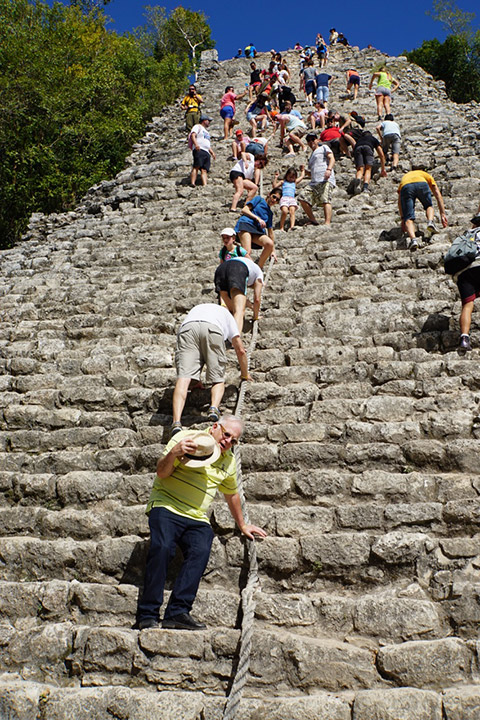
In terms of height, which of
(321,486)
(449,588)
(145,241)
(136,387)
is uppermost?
(145,241)

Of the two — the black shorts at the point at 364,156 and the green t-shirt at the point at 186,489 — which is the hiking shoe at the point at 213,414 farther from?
the black shorts at the point at 364,156

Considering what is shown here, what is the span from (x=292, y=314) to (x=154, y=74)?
24.6 metres

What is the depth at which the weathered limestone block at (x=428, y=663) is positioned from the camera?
2.97 m

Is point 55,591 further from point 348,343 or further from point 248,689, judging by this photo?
point 348,343

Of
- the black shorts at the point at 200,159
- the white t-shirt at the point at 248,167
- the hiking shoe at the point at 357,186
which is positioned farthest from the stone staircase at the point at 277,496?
the black shorts at the point at 200,159

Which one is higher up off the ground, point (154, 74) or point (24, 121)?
point (154, 74)

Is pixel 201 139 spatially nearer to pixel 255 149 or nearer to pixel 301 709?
pixel 255 149

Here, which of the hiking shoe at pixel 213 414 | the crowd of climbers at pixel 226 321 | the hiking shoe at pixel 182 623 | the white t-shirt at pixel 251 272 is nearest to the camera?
the hiking shoe at pixel 182 623

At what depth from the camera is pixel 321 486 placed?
13.8ft

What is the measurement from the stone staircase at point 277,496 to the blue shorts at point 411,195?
522 mm

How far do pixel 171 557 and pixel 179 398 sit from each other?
167 cm

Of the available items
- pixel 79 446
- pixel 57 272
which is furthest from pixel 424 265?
pixel 57 272

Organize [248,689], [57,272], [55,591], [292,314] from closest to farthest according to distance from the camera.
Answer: [248,689]
[55,591]
[292,314]
[57,272]

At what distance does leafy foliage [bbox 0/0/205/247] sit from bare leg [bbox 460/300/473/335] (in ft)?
52.5
